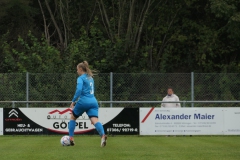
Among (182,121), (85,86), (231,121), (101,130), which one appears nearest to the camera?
(101,130)

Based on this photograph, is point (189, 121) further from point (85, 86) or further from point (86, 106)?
point (85, 86)

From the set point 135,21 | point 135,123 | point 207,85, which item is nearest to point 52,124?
point 135,123

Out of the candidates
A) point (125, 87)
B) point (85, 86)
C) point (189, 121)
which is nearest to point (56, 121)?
point (125, 87)

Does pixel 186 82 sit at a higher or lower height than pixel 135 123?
higher

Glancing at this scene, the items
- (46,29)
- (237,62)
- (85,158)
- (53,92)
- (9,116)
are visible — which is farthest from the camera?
(46,29)

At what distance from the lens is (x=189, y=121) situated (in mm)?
20016

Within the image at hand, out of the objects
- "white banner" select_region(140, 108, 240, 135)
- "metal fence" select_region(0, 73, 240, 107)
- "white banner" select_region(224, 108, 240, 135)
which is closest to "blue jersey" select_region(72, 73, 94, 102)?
"white banner" select_region(140, 108, 240, 135)

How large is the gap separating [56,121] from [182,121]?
13.6ft

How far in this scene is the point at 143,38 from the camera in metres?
33.5

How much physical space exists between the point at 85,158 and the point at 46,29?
24.1m

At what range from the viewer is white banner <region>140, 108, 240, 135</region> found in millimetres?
19938

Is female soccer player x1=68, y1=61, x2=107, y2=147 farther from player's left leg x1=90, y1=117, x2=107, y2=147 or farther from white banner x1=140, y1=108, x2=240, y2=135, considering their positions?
white banner x1=140, y1=108, x2=240, y2=135

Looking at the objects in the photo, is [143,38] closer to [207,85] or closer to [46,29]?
[46,29]

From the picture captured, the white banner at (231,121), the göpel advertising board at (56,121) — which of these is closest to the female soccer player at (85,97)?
the göpel advertising board at (56,121)
